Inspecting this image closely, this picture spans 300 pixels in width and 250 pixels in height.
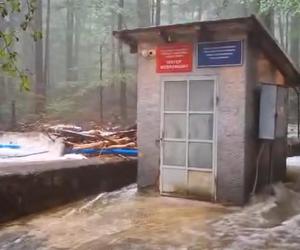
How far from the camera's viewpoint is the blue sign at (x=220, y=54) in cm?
723

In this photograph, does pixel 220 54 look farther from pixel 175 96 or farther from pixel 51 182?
pixel 51 182

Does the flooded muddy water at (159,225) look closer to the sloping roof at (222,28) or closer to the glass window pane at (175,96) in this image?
the glass window pane at (175,96)

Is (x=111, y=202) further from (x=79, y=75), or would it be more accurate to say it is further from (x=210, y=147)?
(x=79, y=75)

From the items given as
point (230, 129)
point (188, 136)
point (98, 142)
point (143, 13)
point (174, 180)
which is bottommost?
point (174, 180)

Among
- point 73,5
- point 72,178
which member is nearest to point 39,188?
point 72,178

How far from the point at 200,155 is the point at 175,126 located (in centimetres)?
72

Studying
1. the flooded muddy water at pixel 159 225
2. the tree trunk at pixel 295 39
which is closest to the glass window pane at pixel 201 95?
the flooded muddy water at pixel 159 225

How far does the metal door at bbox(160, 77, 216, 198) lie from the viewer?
7500 mm

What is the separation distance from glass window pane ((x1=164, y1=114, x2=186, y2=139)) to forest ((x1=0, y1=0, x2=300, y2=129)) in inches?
273

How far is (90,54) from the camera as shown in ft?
106

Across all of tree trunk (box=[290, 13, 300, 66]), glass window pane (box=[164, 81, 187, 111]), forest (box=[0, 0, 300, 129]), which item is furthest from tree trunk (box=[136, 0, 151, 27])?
glass window pane (box=[164, 81, 187, 111])

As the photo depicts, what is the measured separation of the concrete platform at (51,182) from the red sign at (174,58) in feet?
7.67

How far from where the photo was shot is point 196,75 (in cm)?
757

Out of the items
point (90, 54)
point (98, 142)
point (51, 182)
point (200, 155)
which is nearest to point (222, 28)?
point (200, 155)
